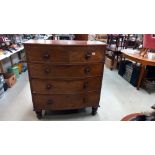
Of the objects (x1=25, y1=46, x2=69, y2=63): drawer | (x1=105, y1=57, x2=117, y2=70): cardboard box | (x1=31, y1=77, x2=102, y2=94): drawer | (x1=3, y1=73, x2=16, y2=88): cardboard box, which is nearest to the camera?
(x1=25, y1=46, x2=69, y2=63): drawer

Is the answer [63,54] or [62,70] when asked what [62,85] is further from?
[63,54]

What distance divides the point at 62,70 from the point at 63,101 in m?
0.42

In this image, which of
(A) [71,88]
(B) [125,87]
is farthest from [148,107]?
(A) [71,88]

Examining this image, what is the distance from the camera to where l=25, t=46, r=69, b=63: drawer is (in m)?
1.43

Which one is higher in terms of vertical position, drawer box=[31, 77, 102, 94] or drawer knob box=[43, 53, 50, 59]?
drawer knob box=[43, 53, 50, 59]

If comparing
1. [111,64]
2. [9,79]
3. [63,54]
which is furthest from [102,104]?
[111,64]

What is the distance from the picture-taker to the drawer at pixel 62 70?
153cm

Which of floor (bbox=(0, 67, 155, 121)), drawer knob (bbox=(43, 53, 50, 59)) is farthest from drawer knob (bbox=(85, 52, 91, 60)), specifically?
floor (bbox=(0, 67, 155, 121))

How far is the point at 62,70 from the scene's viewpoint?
61.2 inches

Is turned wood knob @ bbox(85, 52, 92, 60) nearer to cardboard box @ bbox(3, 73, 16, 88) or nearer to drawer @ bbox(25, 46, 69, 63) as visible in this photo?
drawer @ bbox(25, 46, 69, 63)
